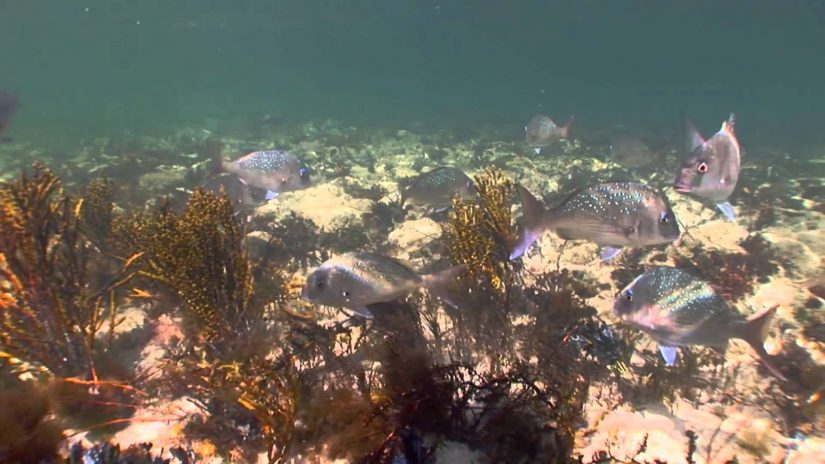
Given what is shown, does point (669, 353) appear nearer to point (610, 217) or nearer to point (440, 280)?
point (610, 217)

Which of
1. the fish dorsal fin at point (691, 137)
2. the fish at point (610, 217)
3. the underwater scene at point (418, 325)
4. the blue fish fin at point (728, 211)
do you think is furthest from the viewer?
the fish dorsal fin at point (691, 137)

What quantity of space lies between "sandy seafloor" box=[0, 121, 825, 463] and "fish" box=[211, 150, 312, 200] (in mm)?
1871

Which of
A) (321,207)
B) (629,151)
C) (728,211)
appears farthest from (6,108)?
(629,151)

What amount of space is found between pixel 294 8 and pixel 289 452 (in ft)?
215

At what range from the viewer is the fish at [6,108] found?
26.0ft

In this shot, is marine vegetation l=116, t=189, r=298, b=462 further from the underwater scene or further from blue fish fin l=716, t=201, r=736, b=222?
blue fish fin l=716, t=201, r=736, b=222

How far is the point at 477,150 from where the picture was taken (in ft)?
69.2

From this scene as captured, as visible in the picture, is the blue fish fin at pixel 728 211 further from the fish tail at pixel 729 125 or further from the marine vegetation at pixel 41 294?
the marine vegetation at pixel 41 294

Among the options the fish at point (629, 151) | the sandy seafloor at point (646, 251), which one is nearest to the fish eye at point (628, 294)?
the sandy seafloor at point (646, 251)

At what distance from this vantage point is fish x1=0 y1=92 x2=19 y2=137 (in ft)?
26.0

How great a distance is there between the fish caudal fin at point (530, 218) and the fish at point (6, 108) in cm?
934

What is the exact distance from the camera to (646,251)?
7.98m

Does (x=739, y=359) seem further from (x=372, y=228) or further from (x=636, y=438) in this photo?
(x=372, y=228)

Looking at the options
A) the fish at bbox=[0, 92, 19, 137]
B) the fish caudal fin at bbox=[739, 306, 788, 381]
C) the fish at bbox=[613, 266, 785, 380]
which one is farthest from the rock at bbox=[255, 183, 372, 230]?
the fish caudal fin at bbox=[739, 306, 788, 381]
